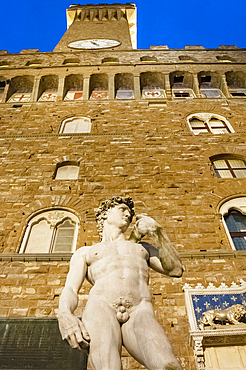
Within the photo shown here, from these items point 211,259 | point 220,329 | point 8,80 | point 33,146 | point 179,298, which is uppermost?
point 8,80

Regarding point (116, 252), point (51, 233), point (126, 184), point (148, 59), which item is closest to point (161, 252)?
point (116, 252)

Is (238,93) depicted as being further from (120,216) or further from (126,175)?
(120,216)

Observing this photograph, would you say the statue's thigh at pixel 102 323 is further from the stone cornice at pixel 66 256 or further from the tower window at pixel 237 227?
the tower window at pixel 237 227

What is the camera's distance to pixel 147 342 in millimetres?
2549

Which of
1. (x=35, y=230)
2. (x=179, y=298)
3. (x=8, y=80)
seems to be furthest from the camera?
(x=8, y=80)

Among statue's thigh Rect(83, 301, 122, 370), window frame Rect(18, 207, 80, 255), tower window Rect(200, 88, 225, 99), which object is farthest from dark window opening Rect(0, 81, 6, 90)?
statue's thigh Rect(83, 301, 122, 370)

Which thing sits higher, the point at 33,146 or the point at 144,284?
the point at 33,146

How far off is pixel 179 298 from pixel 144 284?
257cm

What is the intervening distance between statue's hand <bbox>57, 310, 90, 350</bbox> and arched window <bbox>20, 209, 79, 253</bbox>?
13.0 feet

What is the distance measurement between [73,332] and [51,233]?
14.7 feet

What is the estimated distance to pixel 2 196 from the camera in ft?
25.0

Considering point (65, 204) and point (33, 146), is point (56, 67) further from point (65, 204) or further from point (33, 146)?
point (65, 204)

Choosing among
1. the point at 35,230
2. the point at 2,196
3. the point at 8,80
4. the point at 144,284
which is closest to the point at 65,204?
the point at 35,230

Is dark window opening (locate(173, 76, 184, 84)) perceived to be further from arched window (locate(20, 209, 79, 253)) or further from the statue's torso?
the statue's torso
